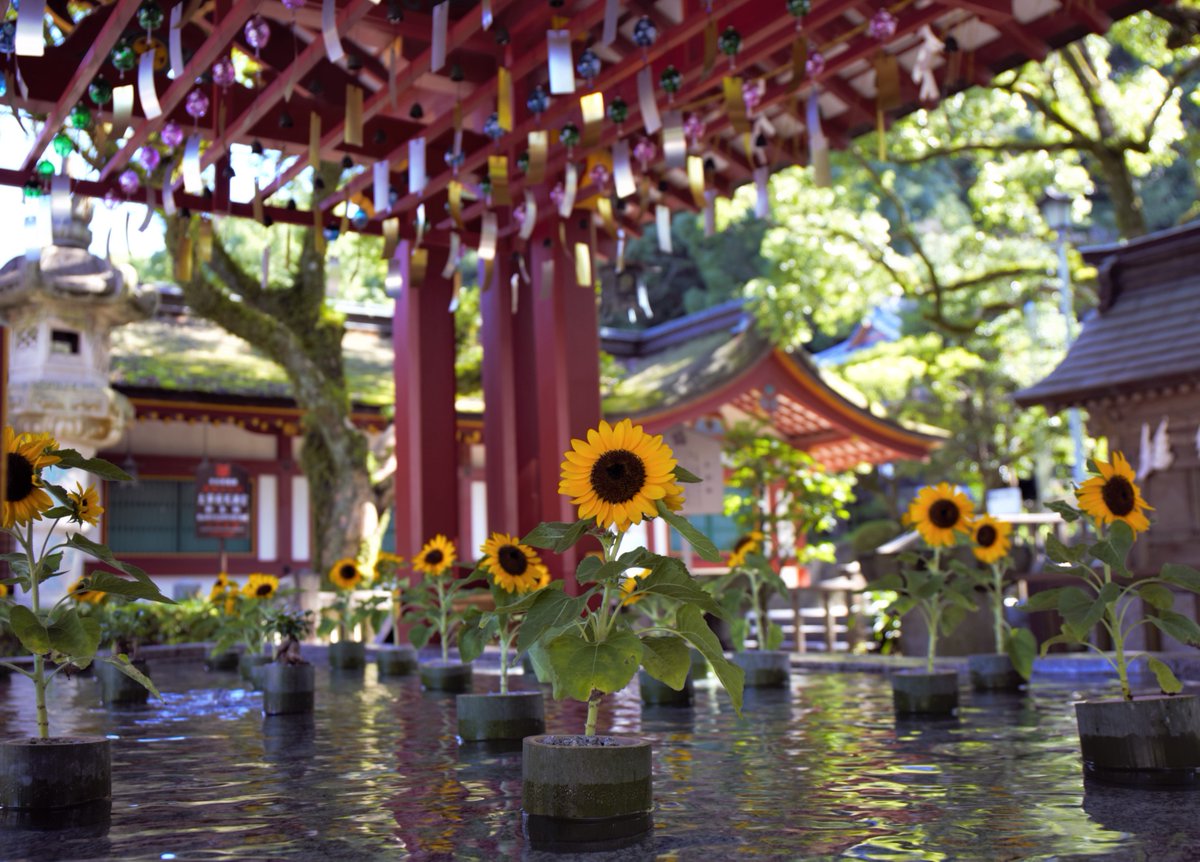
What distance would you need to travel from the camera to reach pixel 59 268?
14344mm

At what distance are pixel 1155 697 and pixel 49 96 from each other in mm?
7786

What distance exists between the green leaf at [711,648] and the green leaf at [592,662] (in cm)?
19

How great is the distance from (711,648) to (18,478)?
2.13 metres

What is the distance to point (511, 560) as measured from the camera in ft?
18.0

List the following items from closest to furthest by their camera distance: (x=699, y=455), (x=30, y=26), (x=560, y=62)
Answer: (x=30, y=26) < (x=560, y=62) < (x=699, y=455)

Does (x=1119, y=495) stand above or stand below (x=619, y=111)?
below

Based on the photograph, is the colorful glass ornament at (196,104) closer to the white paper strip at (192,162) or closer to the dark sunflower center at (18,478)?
the white paper strip at (192,162)

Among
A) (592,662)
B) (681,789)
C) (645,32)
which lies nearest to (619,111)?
(645,32)

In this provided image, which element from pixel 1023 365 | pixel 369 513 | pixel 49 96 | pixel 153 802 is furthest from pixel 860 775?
pixel 1023 365

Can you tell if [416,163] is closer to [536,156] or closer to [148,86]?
[536,156]

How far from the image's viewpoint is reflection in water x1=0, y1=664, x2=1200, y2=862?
3020mm

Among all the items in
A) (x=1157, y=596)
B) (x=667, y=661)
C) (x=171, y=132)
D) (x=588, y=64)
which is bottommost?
(x=667, y=661)

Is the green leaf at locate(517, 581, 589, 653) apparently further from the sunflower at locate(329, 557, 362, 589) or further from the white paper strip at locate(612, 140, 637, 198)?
the sunflower at locate(329, 557, 362, 589)

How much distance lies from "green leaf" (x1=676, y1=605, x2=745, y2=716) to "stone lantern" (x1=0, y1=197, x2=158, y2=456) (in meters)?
12.4
